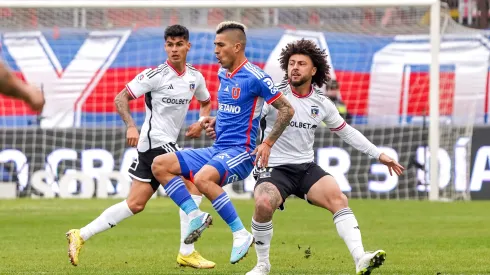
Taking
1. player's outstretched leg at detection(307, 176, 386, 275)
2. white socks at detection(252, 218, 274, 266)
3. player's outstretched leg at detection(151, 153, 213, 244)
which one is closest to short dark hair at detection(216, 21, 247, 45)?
player's outstretched leg at detection(151, 153, 213, 244)

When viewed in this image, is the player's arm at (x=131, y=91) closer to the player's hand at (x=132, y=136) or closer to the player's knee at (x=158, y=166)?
the player's hand at (x=132, y=136)

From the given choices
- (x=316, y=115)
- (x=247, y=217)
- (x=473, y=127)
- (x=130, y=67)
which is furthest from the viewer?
(x=130, y=67)

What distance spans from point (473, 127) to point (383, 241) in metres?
9.02

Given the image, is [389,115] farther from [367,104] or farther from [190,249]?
[190,249]

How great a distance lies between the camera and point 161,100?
1223cm

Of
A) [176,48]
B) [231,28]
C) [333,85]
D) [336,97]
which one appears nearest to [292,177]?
[231,28]

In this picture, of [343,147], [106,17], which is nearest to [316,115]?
[343,147]

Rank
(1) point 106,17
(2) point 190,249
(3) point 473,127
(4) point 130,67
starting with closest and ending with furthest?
(2) point 190,249 < (3) point 473,127 < (1) point 106,17 < (4) point 130,67

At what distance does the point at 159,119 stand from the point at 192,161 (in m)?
1.32

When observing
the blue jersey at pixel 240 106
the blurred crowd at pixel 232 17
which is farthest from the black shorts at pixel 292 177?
the blurred crowd at pixel 232 17

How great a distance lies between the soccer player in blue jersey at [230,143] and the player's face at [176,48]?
1.12 m

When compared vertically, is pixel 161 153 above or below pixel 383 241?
above

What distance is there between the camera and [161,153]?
12078 mm

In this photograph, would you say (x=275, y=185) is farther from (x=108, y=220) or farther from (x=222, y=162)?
(x=108, y=220)
